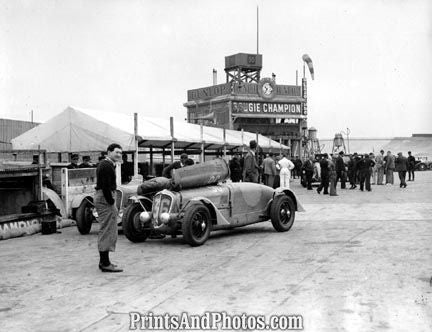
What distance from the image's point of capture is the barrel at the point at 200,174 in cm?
919

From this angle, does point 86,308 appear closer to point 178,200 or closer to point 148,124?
point 178,200

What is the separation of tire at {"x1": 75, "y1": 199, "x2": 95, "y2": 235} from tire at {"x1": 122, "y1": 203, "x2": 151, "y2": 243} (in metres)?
1.63

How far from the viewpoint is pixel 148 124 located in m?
19.5

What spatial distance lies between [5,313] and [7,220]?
5.67 m

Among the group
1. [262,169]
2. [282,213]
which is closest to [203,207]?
[282,213]

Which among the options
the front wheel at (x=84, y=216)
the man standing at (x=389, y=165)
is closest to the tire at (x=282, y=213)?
the front wheel at (x=84, y=216)

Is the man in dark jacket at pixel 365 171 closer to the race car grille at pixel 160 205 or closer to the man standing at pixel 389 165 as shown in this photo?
the man standing at pixel 389 165

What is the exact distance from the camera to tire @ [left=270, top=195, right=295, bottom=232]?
10.1 m

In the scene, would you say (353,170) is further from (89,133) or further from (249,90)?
(249,90)

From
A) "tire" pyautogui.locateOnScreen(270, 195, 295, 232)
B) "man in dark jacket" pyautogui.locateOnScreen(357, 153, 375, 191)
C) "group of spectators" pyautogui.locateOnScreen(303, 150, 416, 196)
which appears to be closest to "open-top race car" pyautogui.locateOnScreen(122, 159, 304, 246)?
"tire" pyautogui.locateOnScreen(270, 195, 295, 232)

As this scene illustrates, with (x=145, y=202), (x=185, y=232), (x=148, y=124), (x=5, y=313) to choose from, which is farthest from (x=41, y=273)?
(x=148, y=124)

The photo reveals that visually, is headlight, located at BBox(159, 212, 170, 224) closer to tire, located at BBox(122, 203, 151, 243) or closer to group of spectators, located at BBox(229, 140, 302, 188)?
tire, located at BBox(122, 203, 151, 243)

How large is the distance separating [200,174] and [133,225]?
1.41 metres

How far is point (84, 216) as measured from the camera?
10.6 meters
